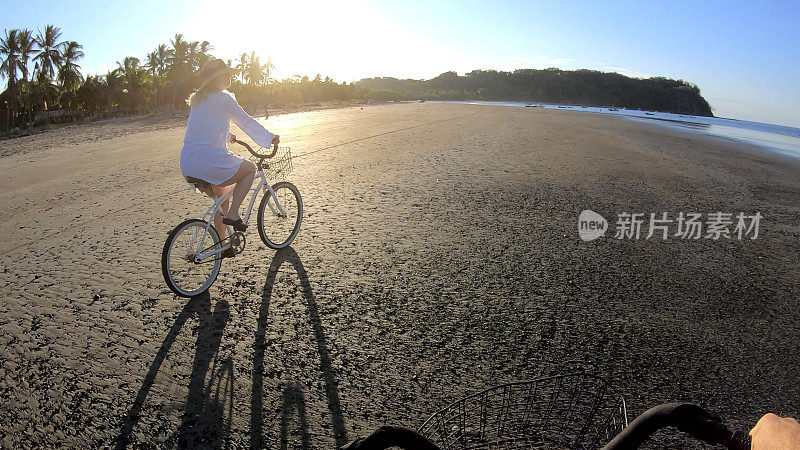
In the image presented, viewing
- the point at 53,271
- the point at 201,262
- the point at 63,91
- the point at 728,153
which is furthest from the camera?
the point at 63,91

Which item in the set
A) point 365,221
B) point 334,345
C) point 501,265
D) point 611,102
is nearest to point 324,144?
point 365,221

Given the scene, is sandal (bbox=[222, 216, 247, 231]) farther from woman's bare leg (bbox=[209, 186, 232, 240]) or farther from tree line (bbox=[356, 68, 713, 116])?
tree line (bbox=[356, 68, 713, 116])

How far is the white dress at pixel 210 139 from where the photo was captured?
14.9ft

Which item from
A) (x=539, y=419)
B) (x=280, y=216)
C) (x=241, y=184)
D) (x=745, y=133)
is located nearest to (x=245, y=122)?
(x=241, y=184)

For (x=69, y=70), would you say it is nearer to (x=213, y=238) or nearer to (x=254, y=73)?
(x=254, y=73)

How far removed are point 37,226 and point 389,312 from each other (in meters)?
5.36

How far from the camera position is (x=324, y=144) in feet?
49.3

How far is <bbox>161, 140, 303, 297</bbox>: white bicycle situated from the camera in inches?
173

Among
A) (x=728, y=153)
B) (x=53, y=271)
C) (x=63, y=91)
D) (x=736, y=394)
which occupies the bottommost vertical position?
(x=736, y=394)

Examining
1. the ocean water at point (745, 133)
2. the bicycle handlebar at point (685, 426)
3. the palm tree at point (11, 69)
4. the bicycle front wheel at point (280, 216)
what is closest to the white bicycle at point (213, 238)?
the bicycle front wheel at point (280, 216)

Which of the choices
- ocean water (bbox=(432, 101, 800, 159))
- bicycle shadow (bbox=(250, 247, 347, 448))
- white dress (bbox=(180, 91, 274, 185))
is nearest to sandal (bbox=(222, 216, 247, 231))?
white dress (bbox=(180, 91, 274, 185))

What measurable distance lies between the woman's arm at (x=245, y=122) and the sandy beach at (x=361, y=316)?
1374 mm

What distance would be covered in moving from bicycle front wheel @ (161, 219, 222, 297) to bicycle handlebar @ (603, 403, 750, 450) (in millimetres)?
4033

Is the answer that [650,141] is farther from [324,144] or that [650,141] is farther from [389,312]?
[389,312]
